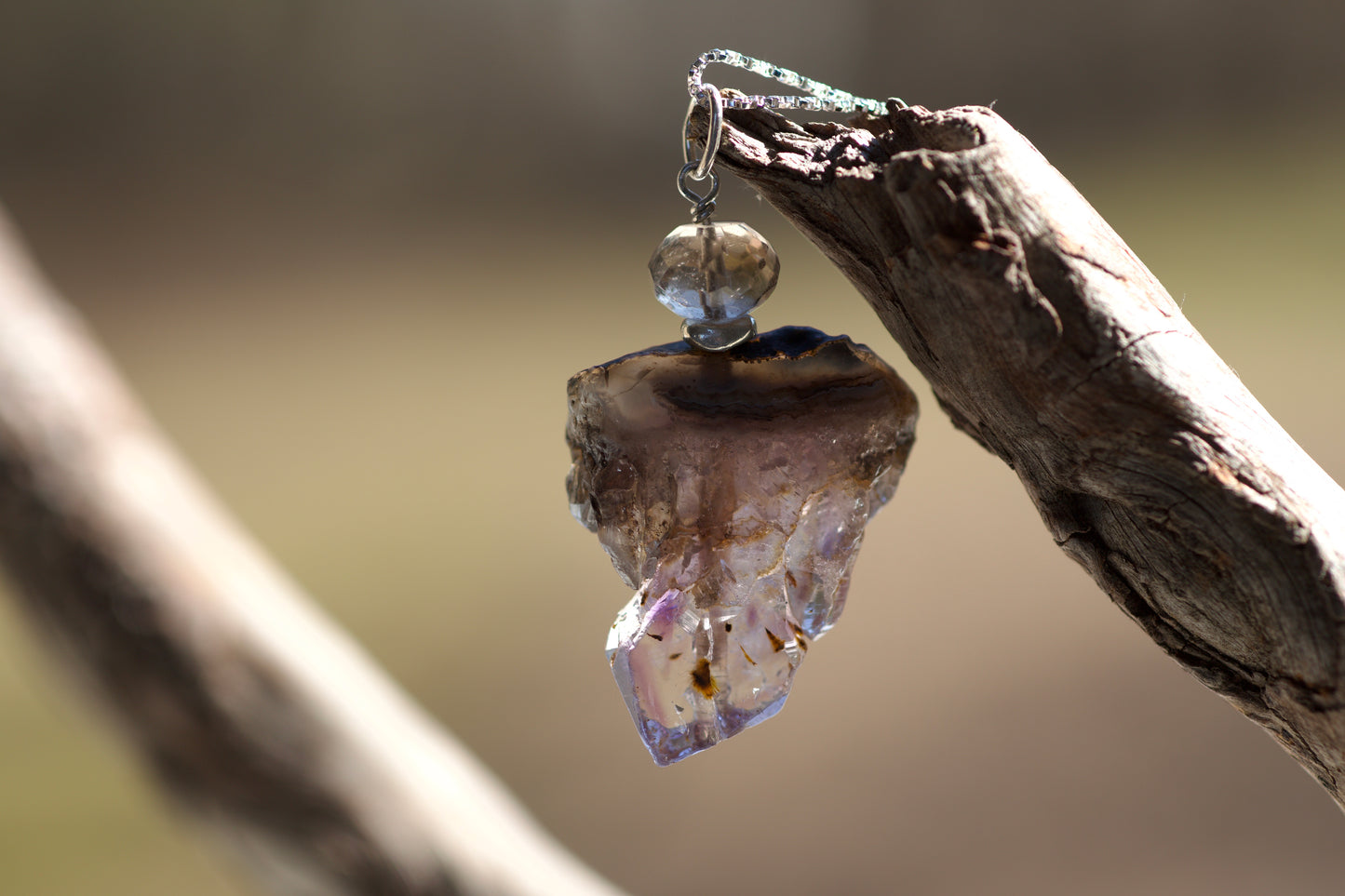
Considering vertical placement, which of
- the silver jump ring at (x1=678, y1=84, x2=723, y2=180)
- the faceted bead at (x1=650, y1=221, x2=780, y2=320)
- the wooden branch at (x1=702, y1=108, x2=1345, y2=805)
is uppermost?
the silver jump ring at (x1=678, y1=84, x2=723, y2=180)

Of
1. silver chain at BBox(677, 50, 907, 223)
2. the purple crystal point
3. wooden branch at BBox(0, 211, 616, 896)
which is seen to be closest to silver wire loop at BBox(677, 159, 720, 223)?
silver chain at BBox(677, 50, 907, 223)

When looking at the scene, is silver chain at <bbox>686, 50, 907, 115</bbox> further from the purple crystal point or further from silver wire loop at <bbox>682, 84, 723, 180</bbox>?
the purple crystal point

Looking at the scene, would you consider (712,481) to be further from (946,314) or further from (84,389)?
(84,389)

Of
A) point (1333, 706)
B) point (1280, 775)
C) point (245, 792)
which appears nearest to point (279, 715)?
point (245, 792)

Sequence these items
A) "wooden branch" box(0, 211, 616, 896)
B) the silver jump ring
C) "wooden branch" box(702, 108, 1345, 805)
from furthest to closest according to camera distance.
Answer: "wooden branch" box(0, 211, 616, 896) < the silver jump ring < "wooden branch" box(702, 108, 1345, 805)

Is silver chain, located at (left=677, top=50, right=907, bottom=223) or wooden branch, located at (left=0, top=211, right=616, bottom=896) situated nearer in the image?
silver chain, located at (left=677, top=50, right=907, bottom=223)

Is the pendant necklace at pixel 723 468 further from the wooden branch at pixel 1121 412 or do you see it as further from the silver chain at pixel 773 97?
the wooden branch at pixel 1121 412

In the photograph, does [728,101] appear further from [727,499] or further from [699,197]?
[727,499]

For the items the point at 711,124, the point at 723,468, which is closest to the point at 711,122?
the point at 711,124
